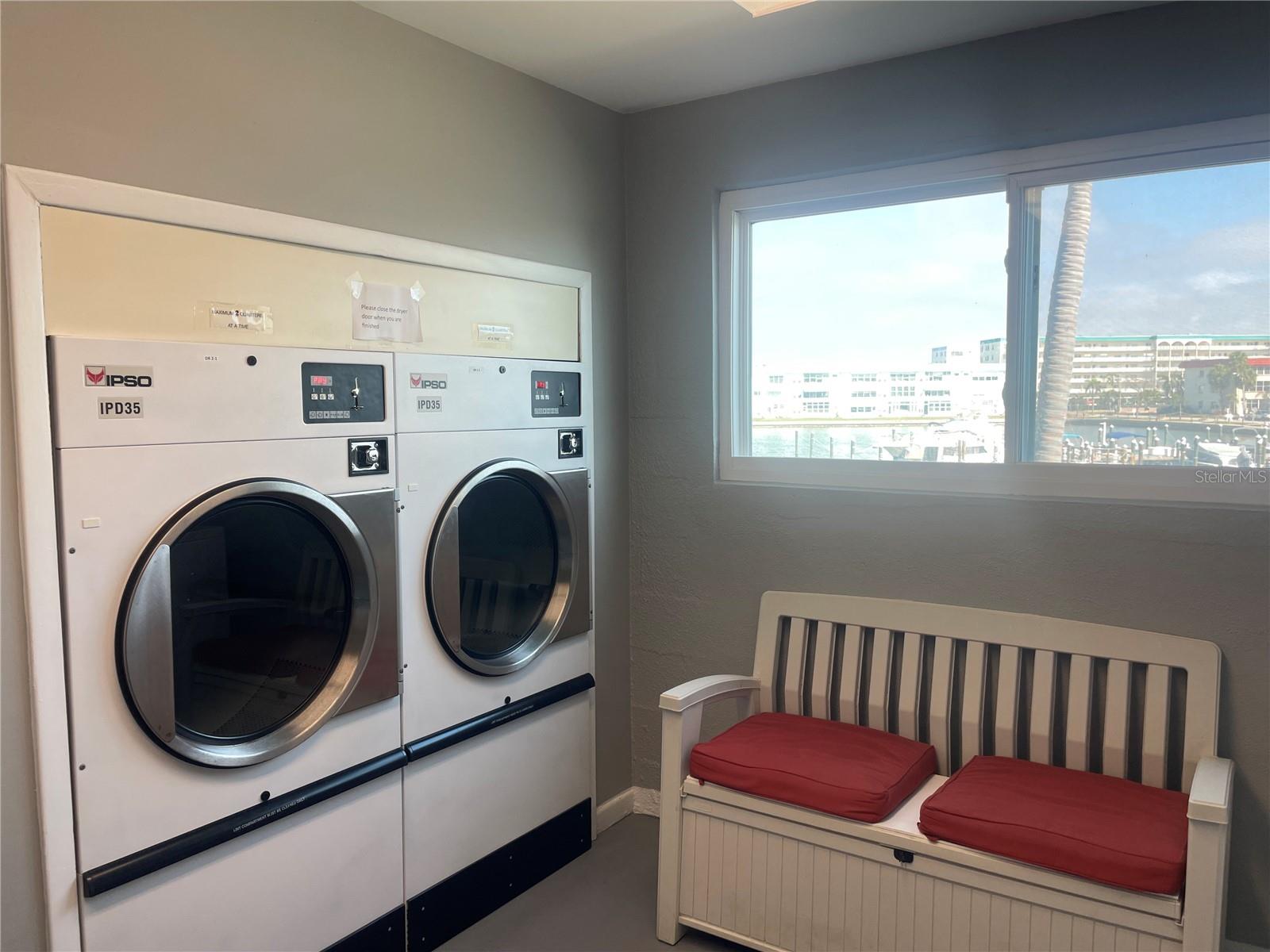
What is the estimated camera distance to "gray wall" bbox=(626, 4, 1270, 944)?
2.40 metres

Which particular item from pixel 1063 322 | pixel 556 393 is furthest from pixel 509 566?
pixel 1063 322

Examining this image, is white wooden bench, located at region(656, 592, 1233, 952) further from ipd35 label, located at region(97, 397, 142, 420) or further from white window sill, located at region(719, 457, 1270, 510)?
ipd35 label, located at region(97, 397, 142, 420)

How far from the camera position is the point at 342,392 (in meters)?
2.27

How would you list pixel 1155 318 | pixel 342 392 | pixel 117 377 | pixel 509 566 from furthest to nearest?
pixel 509 566 → pixel 1155 318 → pixel 342 392 → pixel 117 377

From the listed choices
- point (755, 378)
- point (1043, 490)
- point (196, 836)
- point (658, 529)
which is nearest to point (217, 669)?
point (196, 836)

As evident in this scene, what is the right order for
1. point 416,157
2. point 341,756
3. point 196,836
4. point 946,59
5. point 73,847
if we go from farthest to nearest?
point 946,59 → point 416,157 → point 341,756 → point 196,836 → point 73,847

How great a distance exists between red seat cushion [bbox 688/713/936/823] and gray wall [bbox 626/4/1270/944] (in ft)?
1.67

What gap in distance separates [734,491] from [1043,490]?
3.27 ft

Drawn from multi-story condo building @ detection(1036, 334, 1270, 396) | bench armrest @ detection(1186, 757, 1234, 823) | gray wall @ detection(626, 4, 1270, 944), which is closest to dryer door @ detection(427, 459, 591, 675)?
gray wall @ detection(626, 4, 1270, 944)

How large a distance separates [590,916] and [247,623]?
138cm

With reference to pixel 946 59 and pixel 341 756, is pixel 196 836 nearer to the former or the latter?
pixel 341 756

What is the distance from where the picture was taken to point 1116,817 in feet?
6.97

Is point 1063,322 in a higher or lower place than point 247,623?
higher

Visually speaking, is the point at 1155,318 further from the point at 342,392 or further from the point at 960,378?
the point at 342,392
